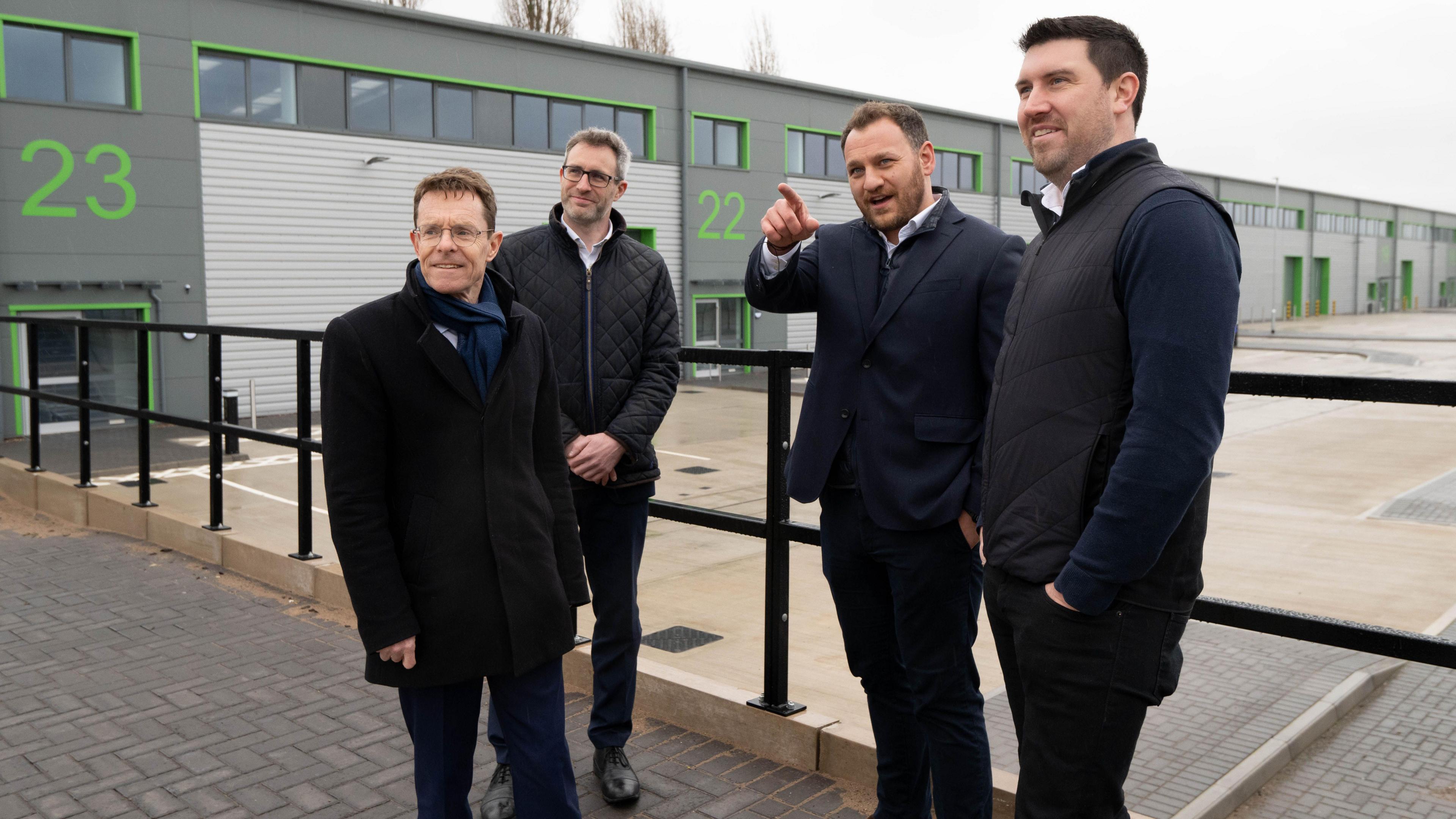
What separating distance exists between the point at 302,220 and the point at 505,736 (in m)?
20.6

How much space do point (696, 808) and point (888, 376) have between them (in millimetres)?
1553

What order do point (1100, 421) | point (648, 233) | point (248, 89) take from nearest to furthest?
point (1100, 421), point (248, 89), point (648, 233)

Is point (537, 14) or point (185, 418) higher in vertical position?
point (537, 14)

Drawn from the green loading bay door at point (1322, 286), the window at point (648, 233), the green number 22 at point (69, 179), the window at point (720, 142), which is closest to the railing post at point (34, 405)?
the green number 22 at point (69, 179)

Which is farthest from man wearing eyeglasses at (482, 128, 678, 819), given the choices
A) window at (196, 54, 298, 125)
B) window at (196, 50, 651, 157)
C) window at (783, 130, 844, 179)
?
window at (783, 130, 844, 179)

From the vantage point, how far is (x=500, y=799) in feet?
11.1

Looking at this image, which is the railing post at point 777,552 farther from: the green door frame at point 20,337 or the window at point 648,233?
the window at point 648,233

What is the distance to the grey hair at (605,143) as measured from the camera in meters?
3.54

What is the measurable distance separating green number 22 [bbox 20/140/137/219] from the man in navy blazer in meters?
18.6

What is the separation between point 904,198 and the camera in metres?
2.78

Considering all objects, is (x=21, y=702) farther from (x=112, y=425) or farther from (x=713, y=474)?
(x=112, y=425)

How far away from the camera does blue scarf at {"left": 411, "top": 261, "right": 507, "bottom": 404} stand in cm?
258

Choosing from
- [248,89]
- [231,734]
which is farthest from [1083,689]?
[248,89]

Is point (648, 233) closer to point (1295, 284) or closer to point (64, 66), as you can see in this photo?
point (64, 66)
